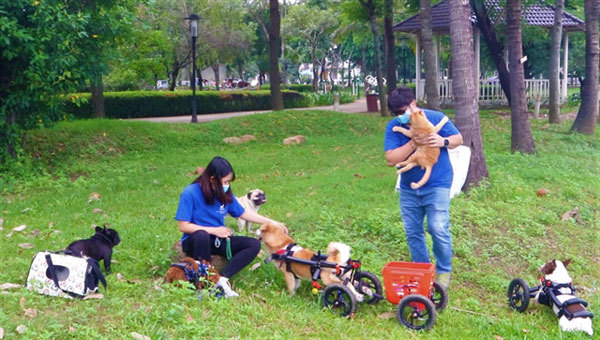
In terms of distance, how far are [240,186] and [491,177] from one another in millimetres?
3961

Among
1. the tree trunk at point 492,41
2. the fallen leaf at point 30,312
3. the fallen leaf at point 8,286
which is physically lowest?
the fallen leaf at point 30,312

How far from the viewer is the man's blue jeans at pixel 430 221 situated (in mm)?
5188

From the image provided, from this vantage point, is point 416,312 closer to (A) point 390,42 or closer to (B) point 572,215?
(B) point 572,215

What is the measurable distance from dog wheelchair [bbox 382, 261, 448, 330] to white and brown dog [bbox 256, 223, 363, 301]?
1.01ft

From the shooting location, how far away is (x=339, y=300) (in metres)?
4.98

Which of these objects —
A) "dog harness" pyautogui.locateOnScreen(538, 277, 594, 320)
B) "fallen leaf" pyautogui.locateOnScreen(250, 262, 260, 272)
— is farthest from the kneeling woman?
"dog harness" pyautogui.locateOnScreen(538, 277, 594, 320)

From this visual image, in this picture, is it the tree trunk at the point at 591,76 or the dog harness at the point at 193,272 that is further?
the tree trunk at the point at 591,76

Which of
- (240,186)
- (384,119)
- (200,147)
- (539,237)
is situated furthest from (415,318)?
(384,119)

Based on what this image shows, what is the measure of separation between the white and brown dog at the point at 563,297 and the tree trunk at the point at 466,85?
3836 mm

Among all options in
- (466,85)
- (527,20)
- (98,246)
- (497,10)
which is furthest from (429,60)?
(98,246)

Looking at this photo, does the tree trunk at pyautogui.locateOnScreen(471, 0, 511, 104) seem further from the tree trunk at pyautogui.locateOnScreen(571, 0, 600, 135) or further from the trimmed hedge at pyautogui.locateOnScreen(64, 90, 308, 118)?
the trimmed hedge at pyautogui.locateOnScreen(64, 90, 308, 118)

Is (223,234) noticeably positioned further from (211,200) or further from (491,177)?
(491,177)

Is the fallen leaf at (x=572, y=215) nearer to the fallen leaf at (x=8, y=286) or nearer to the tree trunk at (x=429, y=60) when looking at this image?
the fallen leaf at (x=8, y=286)

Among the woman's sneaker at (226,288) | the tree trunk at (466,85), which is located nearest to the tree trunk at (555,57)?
the tree trunk at (466,85)
